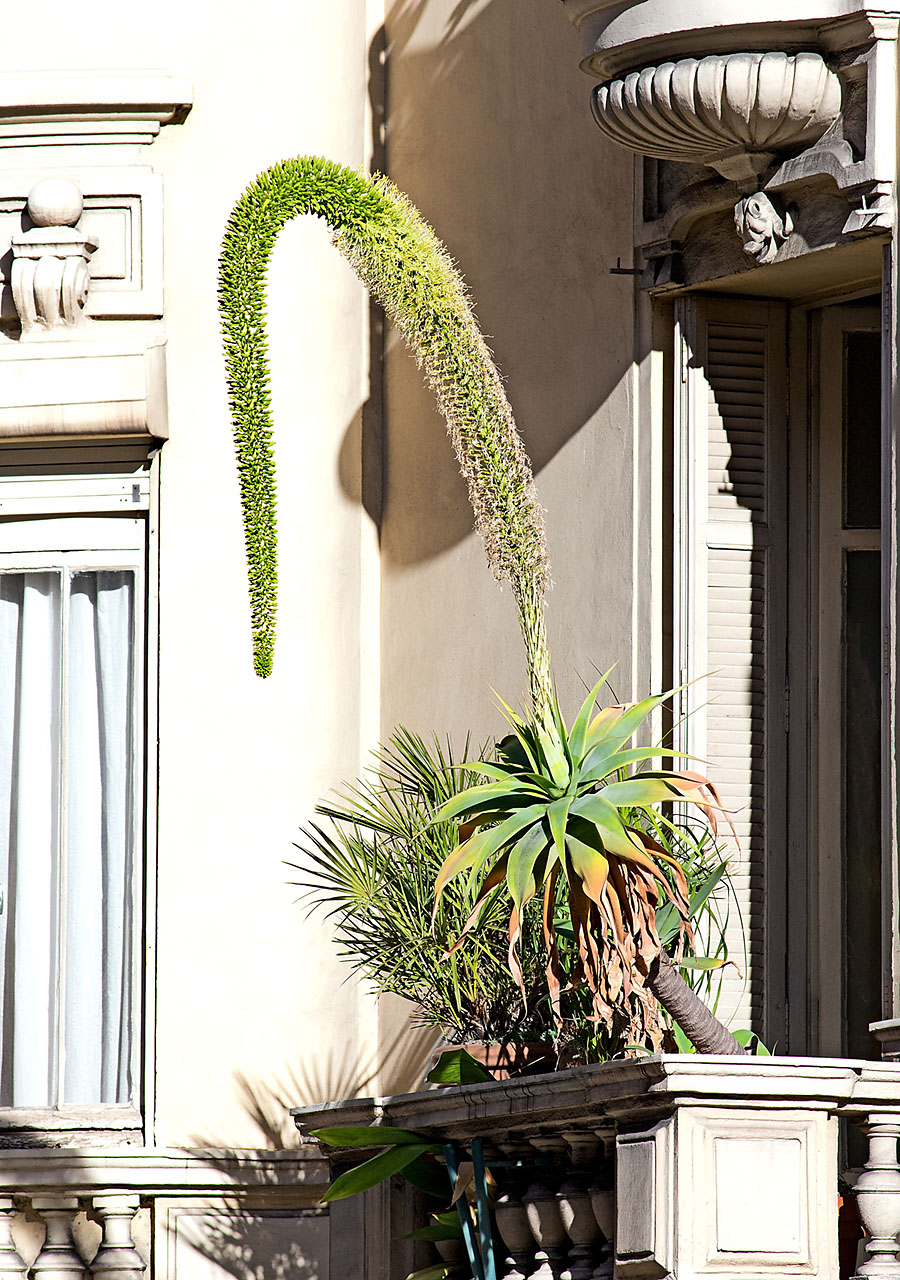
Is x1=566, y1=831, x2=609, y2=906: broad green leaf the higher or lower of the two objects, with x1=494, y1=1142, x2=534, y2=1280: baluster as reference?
higher

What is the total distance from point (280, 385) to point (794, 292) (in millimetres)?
2243

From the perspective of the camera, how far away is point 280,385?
8164 mm

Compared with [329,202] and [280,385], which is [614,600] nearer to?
[280,385]

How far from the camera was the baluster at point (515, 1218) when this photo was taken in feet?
16.5

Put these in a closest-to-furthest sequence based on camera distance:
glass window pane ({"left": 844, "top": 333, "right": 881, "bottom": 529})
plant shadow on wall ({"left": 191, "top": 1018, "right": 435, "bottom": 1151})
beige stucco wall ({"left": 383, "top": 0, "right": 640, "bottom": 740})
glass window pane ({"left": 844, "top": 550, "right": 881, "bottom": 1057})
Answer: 1. glass window pane ({"left": 844, "top": 550, "right": 881, "bottom": 1057})
2. glass window pane ({"left": 844, "top": 333, "right": 881, "bottom": 529})
3. beige stucco wall ({"left": 383, "top": 0, "right": 640, "bottom": 740})
4. plant shadow on wall ({"left": 191, "top": 1018, "right": 435, "bottom": 1151})

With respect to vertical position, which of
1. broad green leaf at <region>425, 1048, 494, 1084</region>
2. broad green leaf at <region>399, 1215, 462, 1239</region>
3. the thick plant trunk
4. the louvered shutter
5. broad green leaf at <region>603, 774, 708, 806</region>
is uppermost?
the louvered shutter

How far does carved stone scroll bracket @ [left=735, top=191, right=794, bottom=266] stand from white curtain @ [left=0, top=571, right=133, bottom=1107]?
2878 millimetres

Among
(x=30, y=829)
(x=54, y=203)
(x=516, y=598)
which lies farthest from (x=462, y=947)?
(x=54, y=203)

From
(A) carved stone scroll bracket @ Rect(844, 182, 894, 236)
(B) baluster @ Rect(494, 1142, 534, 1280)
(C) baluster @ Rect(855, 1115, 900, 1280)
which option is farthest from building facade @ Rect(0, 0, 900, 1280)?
(C) baluster @ Rect(855, 1115, 900, 1280)

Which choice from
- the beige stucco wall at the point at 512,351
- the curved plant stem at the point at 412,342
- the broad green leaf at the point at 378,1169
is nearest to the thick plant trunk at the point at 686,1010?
the curved plant stem at the point at 412,342

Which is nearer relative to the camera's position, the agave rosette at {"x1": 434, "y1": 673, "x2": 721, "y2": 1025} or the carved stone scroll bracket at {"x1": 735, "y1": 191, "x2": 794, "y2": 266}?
the agave rosette at {"x1": 434, "y1": 673, "x2": 721, "y2": 1025}

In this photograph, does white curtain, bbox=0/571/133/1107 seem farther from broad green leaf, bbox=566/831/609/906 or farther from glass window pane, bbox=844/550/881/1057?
broad green leaf, bbox=566/831/609/906

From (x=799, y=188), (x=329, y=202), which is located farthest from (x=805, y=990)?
(x=329, y=202)

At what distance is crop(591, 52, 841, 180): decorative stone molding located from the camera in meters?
5.95
